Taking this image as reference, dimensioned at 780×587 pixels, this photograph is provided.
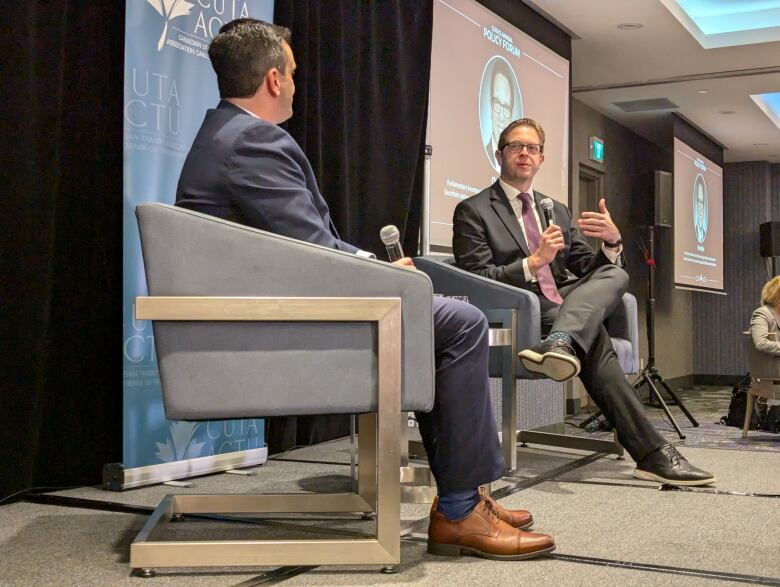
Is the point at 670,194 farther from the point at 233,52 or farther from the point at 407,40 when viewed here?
the point at 233,52

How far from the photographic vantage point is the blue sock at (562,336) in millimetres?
2775

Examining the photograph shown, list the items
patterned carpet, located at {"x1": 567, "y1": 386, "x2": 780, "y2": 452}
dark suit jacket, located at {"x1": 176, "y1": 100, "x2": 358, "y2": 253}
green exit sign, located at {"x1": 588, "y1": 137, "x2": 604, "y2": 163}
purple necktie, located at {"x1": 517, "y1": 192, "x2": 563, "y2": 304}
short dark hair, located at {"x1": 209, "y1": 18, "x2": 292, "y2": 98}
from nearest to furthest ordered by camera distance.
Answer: dark suit jacket, located at {"x1": 176, "y1": 100, "x2": 358, "y2": 253}
short dark hair, located at {"x1": 209, "y1": 18, "x2": 292, "y2": 98}
purple necktie, located at {"x1": 517, "y1": 192, "x2": 563, "y2": 304}
patterned carpet, located at {"x1": 567, "y1": 386, "x2": 780, "y2": 452}
green exit sign, located at {"x1": 588, "y1": 137, "x2": 604, "y2": 163}

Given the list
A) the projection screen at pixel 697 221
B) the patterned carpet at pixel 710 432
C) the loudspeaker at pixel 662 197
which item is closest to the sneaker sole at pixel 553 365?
the patterned carpet at pixel 710 432

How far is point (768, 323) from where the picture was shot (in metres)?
4.67

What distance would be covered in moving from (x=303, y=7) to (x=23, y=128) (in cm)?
151

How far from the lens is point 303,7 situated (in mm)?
3717

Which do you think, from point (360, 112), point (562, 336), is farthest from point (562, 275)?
point (360, 112)

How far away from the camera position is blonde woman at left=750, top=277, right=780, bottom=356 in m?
4.54

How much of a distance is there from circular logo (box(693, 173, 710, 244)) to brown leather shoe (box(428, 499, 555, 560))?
25.4 ft

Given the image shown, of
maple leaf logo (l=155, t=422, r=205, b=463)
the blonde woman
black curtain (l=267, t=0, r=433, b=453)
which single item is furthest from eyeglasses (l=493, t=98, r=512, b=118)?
maple leaf logo (l=155, t=422, r=205, b=463)

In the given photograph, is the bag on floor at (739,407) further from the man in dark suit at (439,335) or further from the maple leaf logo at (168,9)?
the maple leaf logo at (168,9)

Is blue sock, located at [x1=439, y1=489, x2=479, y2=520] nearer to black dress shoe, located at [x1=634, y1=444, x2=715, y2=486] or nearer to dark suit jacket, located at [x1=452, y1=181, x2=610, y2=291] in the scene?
black dress shoe, located at [x1=634, y1=444, x2=715, y2=486]

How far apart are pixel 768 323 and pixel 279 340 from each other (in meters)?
3.69

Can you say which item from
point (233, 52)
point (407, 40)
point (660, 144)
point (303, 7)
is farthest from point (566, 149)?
point (233, 52)
